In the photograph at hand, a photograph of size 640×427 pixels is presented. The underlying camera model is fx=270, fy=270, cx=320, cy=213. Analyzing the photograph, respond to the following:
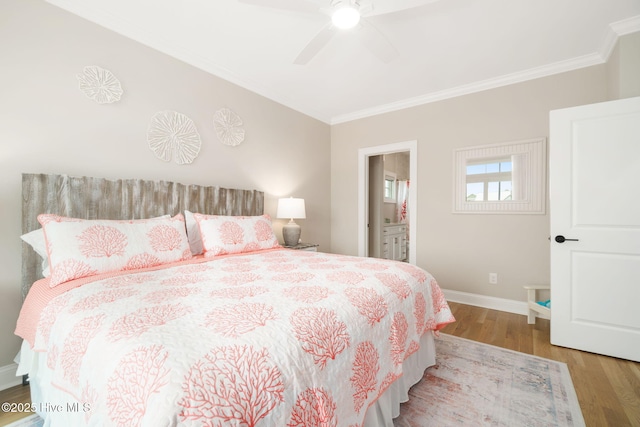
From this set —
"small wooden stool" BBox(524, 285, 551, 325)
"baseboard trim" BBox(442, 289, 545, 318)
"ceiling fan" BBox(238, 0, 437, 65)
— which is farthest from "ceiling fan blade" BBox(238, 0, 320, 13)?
"baseboard trim" BBox(442, 289, 545, 318)

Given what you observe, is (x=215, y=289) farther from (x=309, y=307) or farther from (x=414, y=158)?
(x=414, y=158)

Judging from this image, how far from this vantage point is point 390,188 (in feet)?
18.9

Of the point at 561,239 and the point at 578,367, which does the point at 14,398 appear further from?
the point at 561,239

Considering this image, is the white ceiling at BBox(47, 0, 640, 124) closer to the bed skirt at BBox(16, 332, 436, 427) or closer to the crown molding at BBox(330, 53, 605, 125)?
the crown molding at BBox(330, 53, 605, 125)

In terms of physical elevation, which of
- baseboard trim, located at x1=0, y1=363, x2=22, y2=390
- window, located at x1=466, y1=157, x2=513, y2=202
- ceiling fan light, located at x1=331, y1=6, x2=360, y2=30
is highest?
ceiling fan light, located at x1=331, y1=6, x2=360, y2=30

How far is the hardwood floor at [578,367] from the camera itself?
149 centimetres

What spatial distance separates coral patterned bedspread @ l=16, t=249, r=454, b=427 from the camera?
658 mm

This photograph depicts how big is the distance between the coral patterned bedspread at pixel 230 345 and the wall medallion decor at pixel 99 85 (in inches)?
59.5

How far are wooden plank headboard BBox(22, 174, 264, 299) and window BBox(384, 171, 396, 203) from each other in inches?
139

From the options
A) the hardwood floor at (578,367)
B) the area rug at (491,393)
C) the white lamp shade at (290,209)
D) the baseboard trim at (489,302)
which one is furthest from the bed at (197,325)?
the baseboard trim at (489,302)

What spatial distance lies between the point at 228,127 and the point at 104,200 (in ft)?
4.60

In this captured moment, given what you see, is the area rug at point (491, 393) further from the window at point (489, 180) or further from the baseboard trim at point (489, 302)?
the window at point (489, 180)

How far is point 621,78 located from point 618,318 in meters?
1.92

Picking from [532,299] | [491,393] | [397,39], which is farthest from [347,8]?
[532,299]
